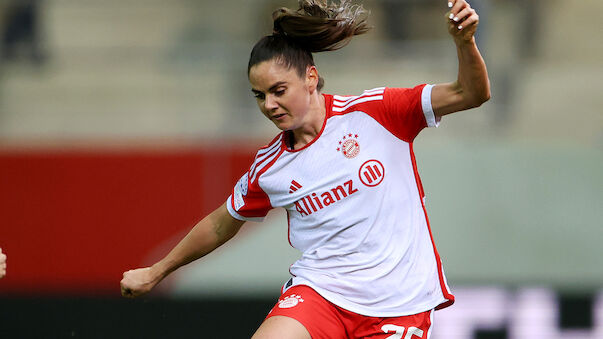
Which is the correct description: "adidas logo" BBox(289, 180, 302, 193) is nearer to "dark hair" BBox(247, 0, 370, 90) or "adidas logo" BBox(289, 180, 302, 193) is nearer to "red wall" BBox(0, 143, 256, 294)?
"dark hair" BBox(247, 0, 370, 90)

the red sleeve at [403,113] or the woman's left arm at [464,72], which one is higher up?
the woman's left arm at [464,72]

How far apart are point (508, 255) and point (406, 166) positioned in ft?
11.4

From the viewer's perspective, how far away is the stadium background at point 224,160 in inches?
255

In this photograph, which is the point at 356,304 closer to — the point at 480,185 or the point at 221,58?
the point at 480,185

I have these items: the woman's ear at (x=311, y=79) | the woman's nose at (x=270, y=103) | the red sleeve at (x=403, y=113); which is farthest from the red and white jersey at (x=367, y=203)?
the woman's nose at (x=270, y=103)

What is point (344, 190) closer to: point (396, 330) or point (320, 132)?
point (320, 132)

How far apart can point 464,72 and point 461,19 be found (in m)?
0.23

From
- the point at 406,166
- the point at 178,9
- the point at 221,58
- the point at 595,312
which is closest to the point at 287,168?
the point at 406,166

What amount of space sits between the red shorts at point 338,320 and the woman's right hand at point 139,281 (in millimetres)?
614

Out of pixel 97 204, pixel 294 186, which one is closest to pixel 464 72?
pixel 294 186

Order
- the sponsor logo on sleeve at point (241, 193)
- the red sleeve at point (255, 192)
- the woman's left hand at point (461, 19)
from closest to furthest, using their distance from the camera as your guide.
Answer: the woman's left hand at point (461, 19) → the red sleeve at point (255, 192) → the sponsor logo on sleeve at point (241, 193)

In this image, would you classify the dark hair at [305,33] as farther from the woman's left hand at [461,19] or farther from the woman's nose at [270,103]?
the woman's left hand at [461,19]

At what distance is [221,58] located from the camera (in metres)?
7.43

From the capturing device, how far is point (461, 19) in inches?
121
